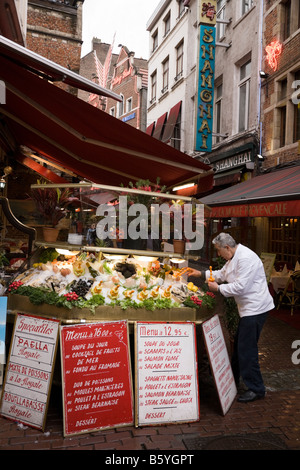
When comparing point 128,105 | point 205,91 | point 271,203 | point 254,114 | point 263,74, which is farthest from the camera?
point 128,105

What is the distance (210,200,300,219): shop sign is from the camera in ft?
22.8

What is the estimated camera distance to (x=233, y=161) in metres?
14.8

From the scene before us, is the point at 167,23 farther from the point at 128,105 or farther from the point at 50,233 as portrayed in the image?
the point at 50,233

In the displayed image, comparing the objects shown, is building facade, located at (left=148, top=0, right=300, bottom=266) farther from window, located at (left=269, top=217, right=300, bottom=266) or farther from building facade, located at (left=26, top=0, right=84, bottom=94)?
building facade, located at (left=26, top=0, right=84, bottom=94)

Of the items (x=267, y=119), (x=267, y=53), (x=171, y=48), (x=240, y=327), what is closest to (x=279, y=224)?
(x=267, y=119)

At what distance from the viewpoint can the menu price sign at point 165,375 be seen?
12.4 feet

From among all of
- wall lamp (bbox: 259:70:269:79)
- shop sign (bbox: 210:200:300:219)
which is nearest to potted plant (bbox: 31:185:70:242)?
shop sign (bbox: 210:200:300:219)

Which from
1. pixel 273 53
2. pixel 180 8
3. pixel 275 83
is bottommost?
pixel 275 83

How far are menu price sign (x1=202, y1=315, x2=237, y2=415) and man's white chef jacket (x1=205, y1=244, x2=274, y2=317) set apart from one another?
37 centimetres

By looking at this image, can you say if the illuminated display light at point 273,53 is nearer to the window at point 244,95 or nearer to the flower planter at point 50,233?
the window at point 244,95

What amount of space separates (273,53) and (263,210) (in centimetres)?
688

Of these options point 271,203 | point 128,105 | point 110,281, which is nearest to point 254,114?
point 271,203

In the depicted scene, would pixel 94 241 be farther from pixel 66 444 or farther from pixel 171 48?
pixel 171 48

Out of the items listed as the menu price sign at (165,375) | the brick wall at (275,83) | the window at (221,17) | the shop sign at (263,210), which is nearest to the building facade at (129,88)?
the window at (221,17)
